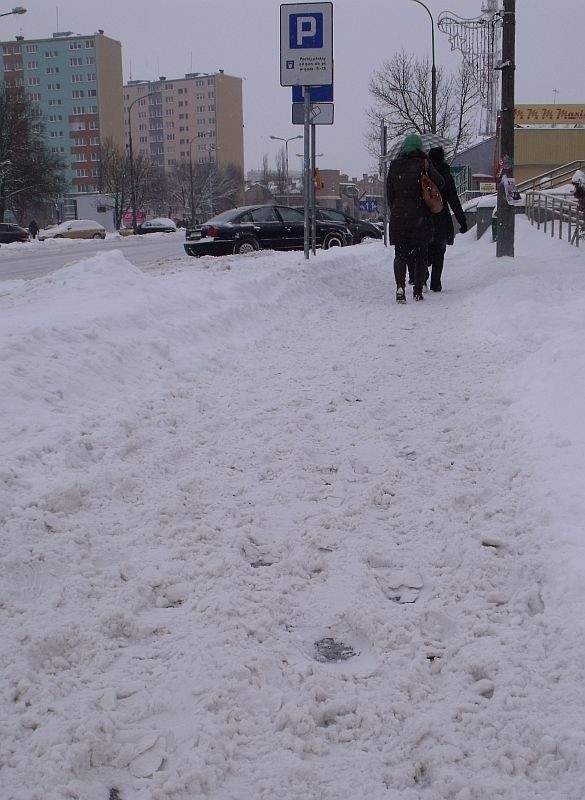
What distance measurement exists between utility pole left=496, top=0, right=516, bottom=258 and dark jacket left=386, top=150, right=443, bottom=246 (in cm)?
367

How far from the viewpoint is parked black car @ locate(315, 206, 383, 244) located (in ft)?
79.9

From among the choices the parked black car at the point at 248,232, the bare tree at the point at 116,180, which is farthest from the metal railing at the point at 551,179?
the bare tree at the point at 116,180

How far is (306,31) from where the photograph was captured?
42.4ft

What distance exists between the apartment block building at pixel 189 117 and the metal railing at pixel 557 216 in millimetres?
119671

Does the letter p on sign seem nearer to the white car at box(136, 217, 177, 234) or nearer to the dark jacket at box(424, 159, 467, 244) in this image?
the dark jacket at box(424, 159, 467, 244)

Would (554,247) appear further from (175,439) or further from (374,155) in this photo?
(374,155)

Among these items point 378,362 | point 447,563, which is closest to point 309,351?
point 378,362

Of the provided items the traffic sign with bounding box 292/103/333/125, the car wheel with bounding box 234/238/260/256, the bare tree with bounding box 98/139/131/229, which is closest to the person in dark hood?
the traffic sign with bounding box 292/103/333/125

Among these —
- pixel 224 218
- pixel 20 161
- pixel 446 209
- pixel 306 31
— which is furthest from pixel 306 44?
pixel 20 161

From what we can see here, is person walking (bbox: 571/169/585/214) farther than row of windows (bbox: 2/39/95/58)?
No

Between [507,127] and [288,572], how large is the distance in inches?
461

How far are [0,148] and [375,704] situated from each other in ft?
170

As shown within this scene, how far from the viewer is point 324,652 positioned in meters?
2.70

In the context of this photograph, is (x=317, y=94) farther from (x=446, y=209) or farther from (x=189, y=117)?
(x=189, y=117)
